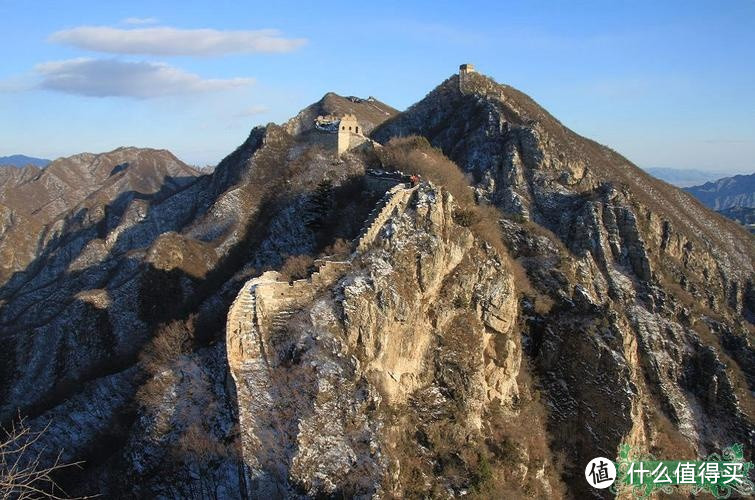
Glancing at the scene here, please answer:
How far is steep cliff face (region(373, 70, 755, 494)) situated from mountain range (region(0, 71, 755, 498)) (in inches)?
9.6

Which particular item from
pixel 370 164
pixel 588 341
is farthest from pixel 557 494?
pixel 370 164

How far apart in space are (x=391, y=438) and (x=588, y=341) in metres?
21.0

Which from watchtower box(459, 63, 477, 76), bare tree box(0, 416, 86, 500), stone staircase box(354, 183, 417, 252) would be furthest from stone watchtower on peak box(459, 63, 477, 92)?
bare tree box(0, 416, 86, 500)

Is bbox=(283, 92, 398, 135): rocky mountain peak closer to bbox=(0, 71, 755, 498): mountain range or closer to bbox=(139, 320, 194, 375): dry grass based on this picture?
bbox=(0, 71, 755, 498): mountain range

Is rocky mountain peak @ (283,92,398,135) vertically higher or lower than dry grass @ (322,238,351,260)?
higher

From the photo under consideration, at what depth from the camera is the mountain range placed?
1250 inches

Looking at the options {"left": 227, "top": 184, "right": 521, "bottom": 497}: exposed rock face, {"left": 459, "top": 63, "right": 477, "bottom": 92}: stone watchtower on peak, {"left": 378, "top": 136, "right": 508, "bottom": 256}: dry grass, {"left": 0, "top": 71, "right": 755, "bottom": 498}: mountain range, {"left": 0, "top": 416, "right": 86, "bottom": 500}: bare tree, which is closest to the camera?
{"left": 0, "top": 416, "right": 86, "bottom": 500}: bare tree

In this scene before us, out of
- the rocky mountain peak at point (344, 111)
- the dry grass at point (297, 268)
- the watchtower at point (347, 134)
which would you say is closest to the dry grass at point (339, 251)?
the dry grass at point (297, 268)

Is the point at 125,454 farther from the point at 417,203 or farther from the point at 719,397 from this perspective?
the point at 719,397

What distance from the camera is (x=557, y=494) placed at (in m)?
39.3

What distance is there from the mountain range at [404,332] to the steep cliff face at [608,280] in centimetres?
24

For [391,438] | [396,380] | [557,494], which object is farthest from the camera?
[557,494]

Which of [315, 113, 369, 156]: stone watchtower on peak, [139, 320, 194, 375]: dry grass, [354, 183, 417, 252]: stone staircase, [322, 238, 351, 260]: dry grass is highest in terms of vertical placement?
[315, 113, 369, 156]: stone watchtower on peak

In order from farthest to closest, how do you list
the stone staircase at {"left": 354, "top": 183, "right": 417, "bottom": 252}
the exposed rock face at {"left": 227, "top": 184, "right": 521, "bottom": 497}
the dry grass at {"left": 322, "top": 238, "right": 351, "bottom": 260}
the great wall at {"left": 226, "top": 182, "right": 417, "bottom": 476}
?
the stone staircase at {"left": 354, "top": 183, "right": 417, "bottom": 252}
the dry grass at {"left": 322, "top": 238, "right": 351, "bottom": 260}
the great wall at {"left": 226, "top": 182, "right": 417, "bottom": 476}
the exposed rock face at {"left": 227, "top": 184, "right": 521, "bottom": 497}
